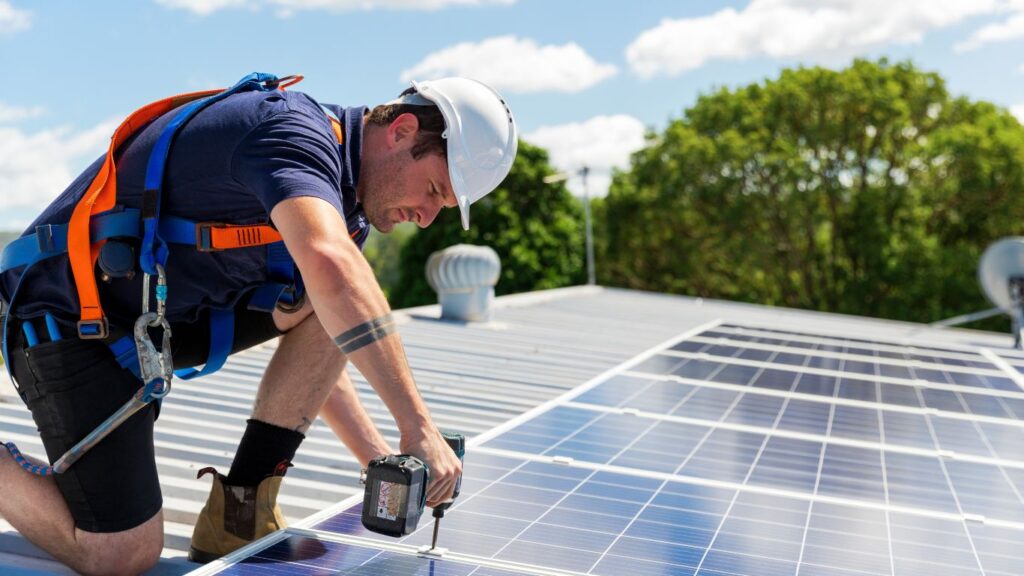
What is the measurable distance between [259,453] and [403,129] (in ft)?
4.40

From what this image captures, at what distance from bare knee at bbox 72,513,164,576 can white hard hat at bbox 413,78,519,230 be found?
4.99 ft

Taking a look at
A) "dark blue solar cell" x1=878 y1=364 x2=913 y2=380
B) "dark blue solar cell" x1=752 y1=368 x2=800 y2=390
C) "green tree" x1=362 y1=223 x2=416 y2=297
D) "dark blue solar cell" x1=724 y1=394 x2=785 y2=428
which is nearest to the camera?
"dark blue solar cell" x1=724 y1=394 x2=785 y2=428

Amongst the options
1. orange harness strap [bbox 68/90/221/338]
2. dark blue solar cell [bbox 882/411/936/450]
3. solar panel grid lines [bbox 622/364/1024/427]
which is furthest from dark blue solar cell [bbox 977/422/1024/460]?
orange harness strap [bbox 68/90/221/338]

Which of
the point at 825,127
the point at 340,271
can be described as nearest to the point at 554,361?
the point at 340,271

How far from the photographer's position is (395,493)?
2941 millimetres

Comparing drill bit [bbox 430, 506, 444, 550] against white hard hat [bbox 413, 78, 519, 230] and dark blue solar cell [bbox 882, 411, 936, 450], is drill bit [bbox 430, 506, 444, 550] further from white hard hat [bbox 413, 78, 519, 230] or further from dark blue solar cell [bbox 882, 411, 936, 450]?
dark blue solar cell [bbox 882, 411, 936, 450]

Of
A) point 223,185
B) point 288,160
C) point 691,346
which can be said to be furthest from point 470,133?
point 691,346

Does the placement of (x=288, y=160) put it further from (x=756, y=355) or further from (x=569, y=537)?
(x=756, y=355)

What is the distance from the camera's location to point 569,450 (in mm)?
5016

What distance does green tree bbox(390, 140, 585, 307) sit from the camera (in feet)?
159

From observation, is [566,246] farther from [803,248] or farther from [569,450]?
[569,450]

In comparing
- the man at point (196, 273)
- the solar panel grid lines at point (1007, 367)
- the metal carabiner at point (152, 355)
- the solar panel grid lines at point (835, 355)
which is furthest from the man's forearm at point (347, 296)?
the solar panel grid lines at point (1007, 367)

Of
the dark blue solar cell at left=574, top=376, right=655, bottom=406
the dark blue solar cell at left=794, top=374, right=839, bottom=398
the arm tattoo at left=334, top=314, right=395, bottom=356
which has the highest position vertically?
the arm tattoo at left=334, top=314, right=395, bottom=356

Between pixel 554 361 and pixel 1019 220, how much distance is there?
33.1 m
